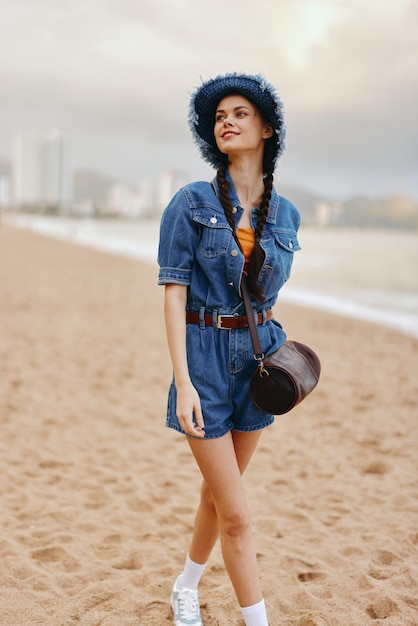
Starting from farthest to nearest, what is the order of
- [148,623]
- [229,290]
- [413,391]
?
[413,391]
[148,623]
[229,290]

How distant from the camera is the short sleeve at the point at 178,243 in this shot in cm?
162

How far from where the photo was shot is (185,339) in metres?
1.67

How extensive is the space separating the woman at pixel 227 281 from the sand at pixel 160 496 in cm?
71

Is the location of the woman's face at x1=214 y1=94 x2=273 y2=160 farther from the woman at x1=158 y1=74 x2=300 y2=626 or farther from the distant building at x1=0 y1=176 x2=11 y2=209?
the distant building at x1=0 y1=176 x2=11 y2=209

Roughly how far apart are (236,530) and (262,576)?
0.92 metres

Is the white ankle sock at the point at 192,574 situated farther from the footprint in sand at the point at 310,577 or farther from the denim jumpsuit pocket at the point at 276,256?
the denim jumpsuit pocket at the point at 276,256

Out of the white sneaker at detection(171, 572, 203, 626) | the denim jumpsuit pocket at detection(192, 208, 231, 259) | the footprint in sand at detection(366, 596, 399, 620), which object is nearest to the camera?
the denim jumpsuit pocket at detection(192, 208, 231, 259)

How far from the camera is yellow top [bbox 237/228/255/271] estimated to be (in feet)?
5.59

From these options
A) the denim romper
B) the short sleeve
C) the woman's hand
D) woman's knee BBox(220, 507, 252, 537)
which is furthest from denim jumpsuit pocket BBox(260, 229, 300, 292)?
woman's knee BBox(220, 507, 252, 537)

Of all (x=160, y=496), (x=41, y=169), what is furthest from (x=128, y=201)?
(x=160, y=496)

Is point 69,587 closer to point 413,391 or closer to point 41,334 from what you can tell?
point 413,391

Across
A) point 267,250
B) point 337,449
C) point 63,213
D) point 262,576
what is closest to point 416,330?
point 337,449

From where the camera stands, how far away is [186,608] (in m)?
2.07

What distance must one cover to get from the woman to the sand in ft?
2.34
